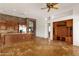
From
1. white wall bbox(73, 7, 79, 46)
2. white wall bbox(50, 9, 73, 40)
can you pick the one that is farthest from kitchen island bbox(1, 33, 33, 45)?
white wall bbox(73, 7, 79, 46)

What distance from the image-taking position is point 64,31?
33.5ft

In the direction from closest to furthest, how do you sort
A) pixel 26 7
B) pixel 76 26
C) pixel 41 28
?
pixel 76 26
pixel 26 7
pixel 41 28

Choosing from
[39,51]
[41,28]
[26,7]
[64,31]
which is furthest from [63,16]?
[41,28]

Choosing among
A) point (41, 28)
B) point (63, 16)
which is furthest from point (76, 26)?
point (41, 28)

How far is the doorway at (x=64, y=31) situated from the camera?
9125 mm

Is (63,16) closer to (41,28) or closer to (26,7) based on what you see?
(26,7)

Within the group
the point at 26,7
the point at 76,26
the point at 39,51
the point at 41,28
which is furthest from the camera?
the point at 41,28

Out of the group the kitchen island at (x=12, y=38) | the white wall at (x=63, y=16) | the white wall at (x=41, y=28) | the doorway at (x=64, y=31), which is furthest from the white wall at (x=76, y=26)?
the white wall at (x=41, y=28)

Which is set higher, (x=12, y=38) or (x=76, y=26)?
(x=76, y=26)

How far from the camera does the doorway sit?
9.12 metres

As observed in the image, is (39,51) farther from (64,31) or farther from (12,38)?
(64,31)

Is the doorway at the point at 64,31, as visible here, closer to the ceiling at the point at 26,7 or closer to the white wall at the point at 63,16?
the white wall at the point at 63,16

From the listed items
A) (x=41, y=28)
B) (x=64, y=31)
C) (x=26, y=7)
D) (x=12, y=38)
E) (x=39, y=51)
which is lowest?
(x=39, y=51)

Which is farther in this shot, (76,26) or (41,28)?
(41,28)
